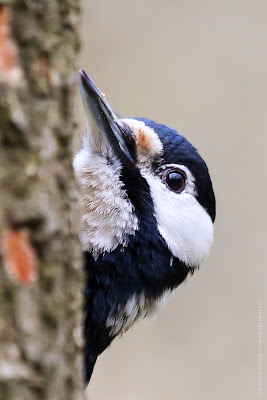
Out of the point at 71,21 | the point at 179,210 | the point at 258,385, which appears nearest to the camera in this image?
the point at 71,21

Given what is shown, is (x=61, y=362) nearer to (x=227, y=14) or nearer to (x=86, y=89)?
(x=86, y=89)

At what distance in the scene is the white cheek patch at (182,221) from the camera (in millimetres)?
2051

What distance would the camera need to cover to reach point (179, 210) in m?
2.13

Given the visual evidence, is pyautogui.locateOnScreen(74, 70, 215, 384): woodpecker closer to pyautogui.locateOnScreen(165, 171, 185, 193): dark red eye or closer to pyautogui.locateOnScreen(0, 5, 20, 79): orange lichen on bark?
pyautogui.locateOnScreen(165, 171, 185, 193): dark red eye

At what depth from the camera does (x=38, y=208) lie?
3.38 ft

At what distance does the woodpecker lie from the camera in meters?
1.89

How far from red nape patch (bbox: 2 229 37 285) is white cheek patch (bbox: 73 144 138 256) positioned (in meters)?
0.83

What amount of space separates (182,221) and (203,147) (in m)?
2.38

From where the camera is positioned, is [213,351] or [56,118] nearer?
[56,118]

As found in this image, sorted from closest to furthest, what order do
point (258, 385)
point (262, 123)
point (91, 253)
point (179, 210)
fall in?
1. point (91, 253)
2. point (179, 210)
3. point (258, 385)
4. point (262, 123)

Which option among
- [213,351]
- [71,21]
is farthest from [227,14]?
[71,21]

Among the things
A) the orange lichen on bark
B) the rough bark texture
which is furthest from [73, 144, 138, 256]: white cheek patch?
the orange lichen on bark

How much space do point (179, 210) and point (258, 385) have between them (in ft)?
7.67

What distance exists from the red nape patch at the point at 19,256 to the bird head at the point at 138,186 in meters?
0.84
